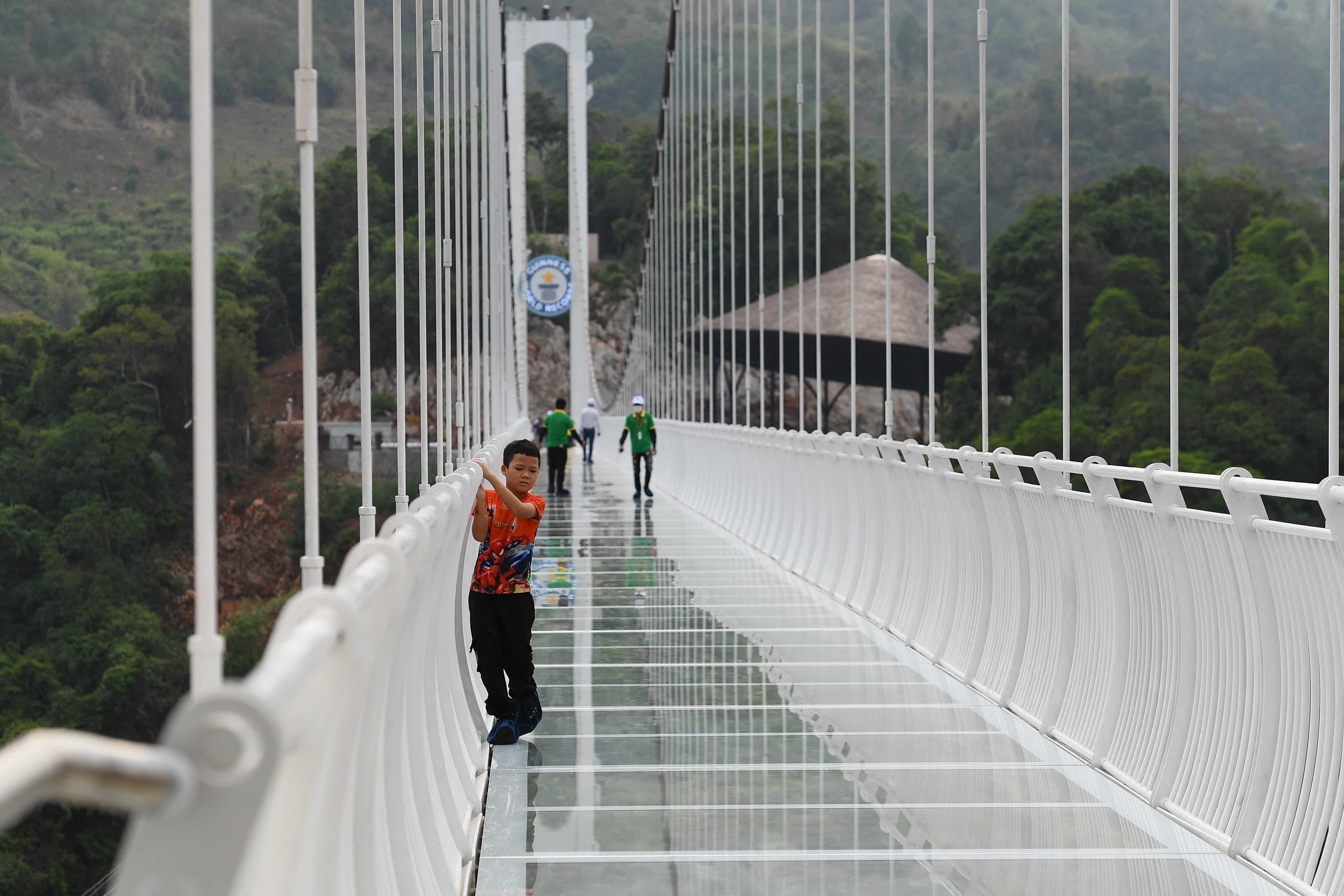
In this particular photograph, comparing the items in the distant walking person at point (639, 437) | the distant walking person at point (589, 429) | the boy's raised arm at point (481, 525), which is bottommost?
the boy's raised arm at point (481, 525)

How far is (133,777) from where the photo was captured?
1254 millimetres

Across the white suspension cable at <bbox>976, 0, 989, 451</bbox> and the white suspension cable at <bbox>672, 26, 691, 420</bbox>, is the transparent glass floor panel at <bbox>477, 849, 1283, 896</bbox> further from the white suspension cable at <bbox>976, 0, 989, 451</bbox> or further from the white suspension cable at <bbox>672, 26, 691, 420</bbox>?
the white suspension cable at <bbox>672, 26, 691, 420</bbox>

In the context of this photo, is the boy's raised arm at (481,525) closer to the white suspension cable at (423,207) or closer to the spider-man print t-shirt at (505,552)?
the spider-man print t-shirt at (505,552)

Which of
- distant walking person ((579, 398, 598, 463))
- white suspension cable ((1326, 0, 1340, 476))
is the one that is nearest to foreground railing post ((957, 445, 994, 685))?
white suspension cable ((1326, 0, 1340, 476))

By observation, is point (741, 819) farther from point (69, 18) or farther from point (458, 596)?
point (69, 18)

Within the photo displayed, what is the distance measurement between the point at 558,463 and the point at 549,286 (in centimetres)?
2829

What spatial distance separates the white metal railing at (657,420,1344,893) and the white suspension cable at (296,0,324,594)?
84.2 inches

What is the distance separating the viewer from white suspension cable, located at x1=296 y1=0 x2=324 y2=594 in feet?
11.2

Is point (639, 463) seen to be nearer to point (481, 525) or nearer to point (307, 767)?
point (481, 525)

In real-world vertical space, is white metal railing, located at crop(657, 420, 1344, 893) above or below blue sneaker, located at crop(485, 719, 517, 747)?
above

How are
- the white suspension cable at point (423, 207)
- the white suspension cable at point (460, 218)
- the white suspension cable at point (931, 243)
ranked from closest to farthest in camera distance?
1. the white suspension cable at point (423, 207)
2. the white suspension cable at point (931, 243)
3. the white suspension cable at point (460, 218)

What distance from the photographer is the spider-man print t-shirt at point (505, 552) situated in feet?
18.8

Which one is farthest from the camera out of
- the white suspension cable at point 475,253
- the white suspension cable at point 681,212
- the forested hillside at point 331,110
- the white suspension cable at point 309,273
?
the forested hillside at point 331,110

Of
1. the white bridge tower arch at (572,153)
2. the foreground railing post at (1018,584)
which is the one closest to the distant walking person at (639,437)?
the foreground railing post at (1018,584)
